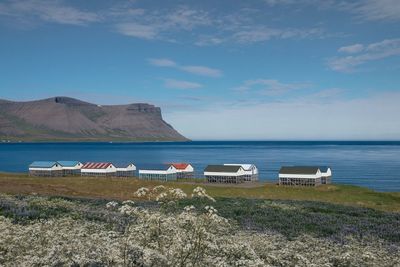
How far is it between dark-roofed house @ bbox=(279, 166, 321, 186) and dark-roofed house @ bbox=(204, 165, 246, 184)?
10.9 meters

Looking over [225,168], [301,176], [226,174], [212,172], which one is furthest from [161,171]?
[301,176]

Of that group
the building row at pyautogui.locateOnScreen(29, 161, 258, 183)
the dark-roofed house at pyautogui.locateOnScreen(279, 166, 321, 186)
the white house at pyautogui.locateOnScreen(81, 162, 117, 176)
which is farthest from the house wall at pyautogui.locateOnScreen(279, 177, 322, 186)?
the white house at pyautogui.locateOnScreen(81, 162, 117, 176)

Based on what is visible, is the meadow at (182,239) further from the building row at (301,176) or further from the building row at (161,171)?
the building row at (161,171)

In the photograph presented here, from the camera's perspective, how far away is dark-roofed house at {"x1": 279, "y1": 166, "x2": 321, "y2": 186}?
3743 inches

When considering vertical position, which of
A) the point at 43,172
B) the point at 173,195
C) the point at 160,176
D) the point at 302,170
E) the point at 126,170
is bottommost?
the point at 160,176

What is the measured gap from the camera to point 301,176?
313 ft

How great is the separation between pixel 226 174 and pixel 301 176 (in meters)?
18.2

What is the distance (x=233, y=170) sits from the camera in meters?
102

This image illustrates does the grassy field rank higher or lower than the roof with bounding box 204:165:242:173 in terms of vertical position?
lower

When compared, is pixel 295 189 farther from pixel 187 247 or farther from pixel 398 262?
pixel 187 247

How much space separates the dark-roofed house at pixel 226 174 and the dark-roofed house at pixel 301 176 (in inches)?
430

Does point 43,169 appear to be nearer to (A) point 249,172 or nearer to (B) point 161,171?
(B) point 161,171

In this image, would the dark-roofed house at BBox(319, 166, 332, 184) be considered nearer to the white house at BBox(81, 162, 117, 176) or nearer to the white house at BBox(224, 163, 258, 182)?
the white house at BBox(224, 163, 258, 182)

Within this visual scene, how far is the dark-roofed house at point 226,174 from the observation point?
102 meters
